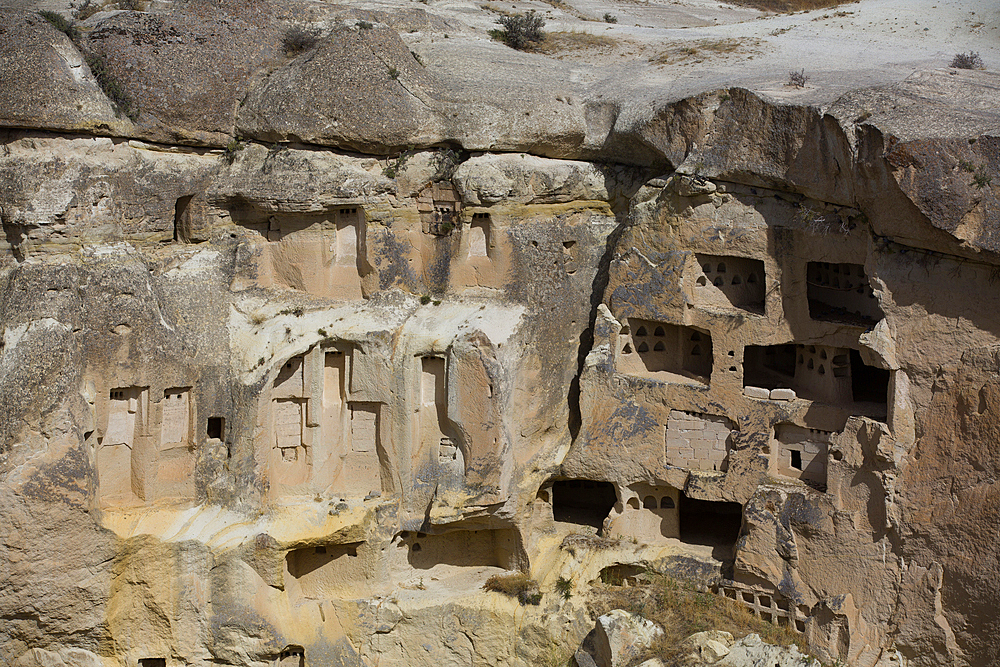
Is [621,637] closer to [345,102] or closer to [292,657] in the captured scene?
[292,657]

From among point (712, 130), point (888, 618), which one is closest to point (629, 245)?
point (712, 130)

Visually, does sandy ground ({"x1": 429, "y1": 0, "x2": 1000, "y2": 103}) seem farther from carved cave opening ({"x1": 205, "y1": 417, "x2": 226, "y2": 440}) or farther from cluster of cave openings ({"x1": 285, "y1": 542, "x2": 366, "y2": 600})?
cluster of cave openings ({"x1": 285, "y1": 542, "x2": 366, "y2": 600})

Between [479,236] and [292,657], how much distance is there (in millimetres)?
7408

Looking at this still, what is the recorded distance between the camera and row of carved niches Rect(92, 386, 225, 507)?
16.4 meters

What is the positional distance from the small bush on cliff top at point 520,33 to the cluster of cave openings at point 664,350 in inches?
246

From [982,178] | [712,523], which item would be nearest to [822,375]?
[712,523]

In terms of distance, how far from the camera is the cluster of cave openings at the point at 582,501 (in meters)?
19.4

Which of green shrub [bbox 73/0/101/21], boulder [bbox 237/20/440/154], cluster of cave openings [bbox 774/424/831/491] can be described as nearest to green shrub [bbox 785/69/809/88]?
cluster of cave openings [bbox 774/424/831/491]

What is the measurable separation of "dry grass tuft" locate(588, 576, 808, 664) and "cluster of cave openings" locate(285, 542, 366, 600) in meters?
3.86

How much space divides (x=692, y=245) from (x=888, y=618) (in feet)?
20.6

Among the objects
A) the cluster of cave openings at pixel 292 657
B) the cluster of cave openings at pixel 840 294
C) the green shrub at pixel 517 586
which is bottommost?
the cluster of cave openings at pixel 292 657

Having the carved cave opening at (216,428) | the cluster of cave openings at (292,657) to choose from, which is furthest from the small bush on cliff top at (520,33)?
the cluster of cave openings at (292,657)

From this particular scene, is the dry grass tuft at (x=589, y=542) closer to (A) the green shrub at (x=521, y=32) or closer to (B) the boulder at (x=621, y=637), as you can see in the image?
(B) the boulder at (x=621, y=637)

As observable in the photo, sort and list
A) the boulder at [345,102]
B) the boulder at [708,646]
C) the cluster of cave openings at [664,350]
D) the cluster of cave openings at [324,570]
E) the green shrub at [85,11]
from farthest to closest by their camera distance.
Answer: the green shrub at [85,11] → the cluster of cave openings at [664,350] → the cluster of cave openings at [324,570] → the boulder at [345,102] → the boulder at [708,646]
